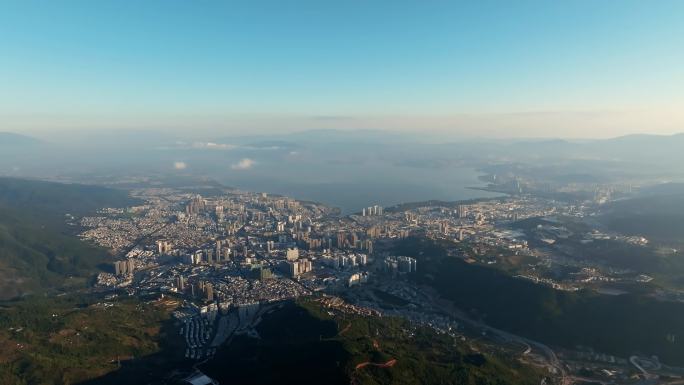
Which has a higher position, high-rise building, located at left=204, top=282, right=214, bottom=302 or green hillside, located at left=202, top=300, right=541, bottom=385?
green hillside, located at left=202, top=300, right=541, bottom=385

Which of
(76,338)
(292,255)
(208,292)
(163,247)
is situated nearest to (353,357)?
(76,338)

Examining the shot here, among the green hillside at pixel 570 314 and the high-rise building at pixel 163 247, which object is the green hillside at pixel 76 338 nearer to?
the high-rise building at pixel 163 247

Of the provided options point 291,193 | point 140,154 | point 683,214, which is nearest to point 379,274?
point 683,214

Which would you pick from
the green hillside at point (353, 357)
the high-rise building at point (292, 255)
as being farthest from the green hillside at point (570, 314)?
the high-rise building at point (292, 255)

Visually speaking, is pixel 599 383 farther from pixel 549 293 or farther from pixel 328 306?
pixel 328 306

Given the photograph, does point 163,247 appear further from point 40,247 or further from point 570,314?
point 570,314

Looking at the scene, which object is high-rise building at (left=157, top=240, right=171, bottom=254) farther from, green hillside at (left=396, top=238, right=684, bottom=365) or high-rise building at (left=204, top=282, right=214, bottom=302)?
green hillside at (left=396, top=238, right=684, bottom=365)

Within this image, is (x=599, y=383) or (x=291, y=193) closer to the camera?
(x=599, y=383)

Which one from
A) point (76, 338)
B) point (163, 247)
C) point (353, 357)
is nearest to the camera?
point (353, 357)

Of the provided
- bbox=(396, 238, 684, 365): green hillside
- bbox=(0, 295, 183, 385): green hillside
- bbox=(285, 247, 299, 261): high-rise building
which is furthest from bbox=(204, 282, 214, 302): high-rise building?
bbox=(396, 238, 684, 365): green hillside
